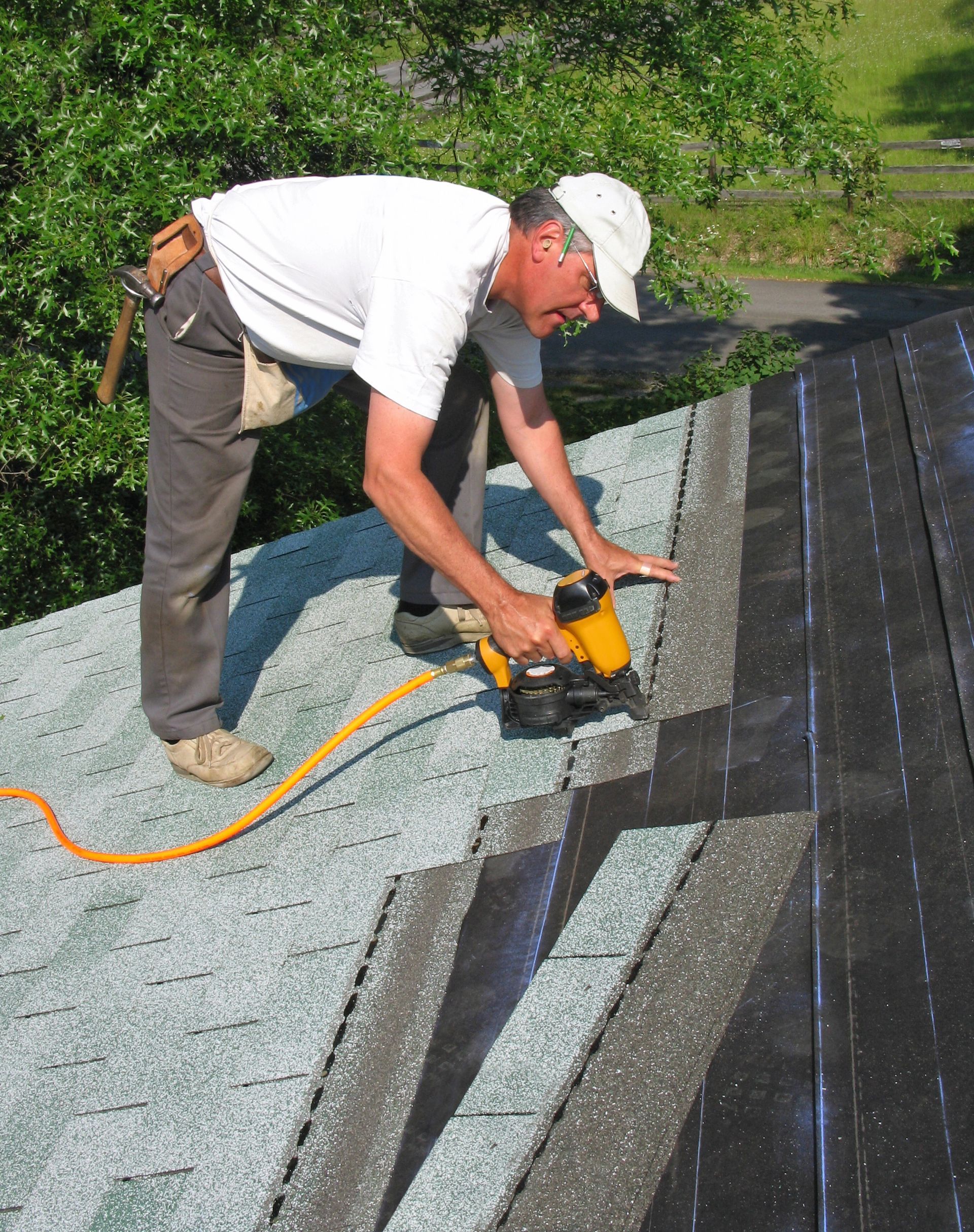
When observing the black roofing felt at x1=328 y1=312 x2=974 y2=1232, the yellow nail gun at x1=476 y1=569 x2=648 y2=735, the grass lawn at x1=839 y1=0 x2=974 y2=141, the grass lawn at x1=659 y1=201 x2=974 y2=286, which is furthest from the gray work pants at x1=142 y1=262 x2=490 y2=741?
the grass lawn at x1=839 y1=0 x2=974 y2=141

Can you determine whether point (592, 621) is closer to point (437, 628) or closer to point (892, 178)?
point (437, 628)

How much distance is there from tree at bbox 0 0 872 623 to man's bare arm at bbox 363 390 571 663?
4654 millimetres

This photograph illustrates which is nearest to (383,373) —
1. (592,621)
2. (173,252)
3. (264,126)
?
(592,621)

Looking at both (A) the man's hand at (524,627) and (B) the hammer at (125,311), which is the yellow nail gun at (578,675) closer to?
(A) the man's hand at (524,627)

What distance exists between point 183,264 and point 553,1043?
2342 millimetres

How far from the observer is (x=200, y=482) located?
3.25m

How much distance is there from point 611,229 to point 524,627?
0.97 metres

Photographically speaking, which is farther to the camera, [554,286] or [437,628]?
[437,628]

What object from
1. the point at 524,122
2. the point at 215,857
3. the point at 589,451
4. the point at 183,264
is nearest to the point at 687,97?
the point at 524,122

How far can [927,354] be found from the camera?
4.02 metres

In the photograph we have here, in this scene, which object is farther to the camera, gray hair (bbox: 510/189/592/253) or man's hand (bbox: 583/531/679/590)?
man's hand (bbox: 583/531/679/590)

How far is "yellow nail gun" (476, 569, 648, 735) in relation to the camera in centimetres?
273

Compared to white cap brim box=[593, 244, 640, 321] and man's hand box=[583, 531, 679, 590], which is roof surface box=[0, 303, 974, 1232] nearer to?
man's hand box=[583, 531, 679, 590]

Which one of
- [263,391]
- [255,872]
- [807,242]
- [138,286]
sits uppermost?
[138,286]
